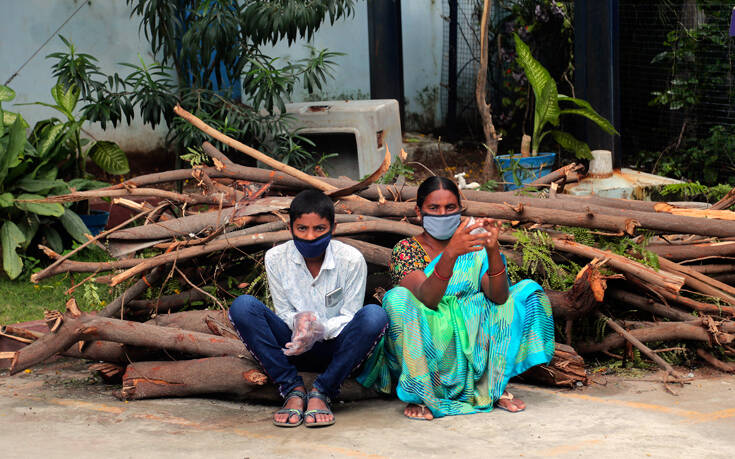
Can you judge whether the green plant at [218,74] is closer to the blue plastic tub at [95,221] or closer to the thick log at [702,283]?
the blue plastic tub at [95,221]

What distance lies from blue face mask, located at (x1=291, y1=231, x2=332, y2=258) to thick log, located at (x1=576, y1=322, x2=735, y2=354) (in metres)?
1.58

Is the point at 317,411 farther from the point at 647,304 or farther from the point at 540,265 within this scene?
the point at 647,304

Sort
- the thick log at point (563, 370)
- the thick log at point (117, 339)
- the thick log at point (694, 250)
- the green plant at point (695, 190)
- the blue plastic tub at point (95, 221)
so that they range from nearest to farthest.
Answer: the thick log at point (117, 339)
the thick log at point (563, 370)
the thick log at point (694, 250)
the green plant at point (695, 190)
the blue plastic tub at point (95, 221)

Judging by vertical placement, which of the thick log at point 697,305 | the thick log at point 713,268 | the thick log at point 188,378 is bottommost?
the thick log at point 188,378

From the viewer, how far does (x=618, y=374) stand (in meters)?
4.04

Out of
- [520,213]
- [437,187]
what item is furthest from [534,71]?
[437,187]

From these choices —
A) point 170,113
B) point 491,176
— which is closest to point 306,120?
point 170,113

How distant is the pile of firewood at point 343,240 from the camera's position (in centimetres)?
368

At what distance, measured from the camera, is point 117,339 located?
12.1 feet

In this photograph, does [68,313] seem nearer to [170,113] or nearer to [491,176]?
[170,113]

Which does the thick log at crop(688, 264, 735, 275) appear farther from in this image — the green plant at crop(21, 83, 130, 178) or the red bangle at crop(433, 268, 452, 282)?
the green plant at crop(21, 83, 130, 178)

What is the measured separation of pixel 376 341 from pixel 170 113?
371cm

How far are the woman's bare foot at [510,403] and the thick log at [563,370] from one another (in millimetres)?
329

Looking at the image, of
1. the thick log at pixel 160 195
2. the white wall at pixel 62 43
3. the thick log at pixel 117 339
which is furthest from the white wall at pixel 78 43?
the thick log at pixel 117 339
